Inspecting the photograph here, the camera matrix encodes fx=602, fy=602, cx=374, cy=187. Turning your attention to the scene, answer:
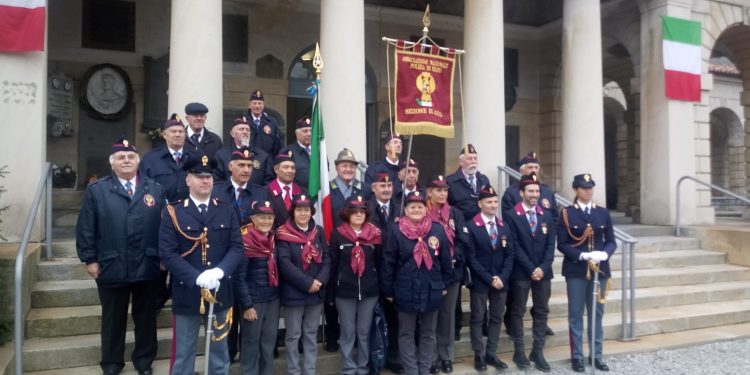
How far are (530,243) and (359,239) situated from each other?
1.83 meters

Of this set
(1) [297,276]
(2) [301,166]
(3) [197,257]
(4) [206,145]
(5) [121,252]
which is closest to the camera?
(3) [197,257]

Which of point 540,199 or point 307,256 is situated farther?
point 540,199

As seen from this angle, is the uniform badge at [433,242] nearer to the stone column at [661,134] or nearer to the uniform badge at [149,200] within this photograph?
Answer: the uniform badge at [149,200]

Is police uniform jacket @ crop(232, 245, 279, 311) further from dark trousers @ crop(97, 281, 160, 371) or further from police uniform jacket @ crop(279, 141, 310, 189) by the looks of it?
police uniform jacket @ crop(279, 141, 310, 189)

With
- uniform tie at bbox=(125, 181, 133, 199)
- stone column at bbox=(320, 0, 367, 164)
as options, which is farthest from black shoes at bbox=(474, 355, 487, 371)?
uniform tie at bbox=(125, 181, 133, 199)

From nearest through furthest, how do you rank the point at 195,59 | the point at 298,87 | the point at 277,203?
1. the point at 277,203
2. the point at 195,59
3. the point at 298,87

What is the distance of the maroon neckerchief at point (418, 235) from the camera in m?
5.29

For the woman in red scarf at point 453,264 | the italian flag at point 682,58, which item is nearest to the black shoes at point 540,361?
the woman in red scarf at point 453,264

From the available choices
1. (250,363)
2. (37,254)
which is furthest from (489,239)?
(37,254)

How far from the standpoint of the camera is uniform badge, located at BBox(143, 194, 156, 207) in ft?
16.3

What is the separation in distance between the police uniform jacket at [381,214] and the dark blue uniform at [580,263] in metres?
1.80

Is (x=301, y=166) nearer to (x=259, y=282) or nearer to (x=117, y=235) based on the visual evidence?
(x=259, y=282)

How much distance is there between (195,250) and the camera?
4.60 meters

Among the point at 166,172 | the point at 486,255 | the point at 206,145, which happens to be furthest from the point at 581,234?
the point at 166,172
